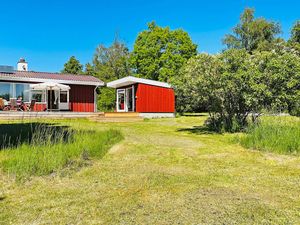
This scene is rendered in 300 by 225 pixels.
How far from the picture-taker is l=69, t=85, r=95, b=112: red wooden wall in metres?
21.9

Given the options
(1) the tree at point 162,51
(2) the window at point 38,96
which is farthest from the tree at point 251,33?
(2) the window at point 38,96

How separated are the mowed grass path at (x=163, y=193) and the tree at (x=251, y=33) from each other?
1292 inches

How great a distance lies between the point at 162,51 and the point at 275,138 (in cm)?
2636

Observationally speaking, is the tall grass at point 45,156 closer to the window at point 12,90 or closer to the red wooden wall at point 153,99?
the red wooden wall at point 153,99

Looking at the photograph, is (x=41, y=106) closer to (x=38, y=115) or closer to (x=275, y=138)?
(x=38, y=115)

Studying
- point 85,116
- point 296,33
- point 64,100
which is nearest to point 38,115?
point 85,116

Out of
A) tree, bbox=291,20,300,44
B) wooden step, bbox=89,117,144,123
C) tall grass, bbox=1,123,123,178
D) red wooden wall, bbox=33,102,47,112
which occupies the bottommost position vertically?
tall grass, bbox=1,123,123,178

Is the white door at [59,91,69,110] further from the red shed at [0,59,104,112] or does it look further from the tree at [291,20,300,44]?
the tree at [291,20,300,44]

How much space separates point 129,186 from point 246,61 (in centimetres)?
702

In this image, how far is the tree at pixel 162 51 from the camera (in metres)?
30.7

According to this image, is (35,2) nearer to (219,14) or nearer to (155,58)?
(155,58)

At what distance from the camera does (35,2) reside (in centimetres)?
2667

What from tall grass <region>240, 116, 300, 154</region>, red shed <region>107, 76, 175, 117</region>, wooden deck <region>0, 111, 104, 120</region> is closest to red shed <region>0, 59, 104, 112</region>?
wooden deck <region>0, 111, 104, 120</region>

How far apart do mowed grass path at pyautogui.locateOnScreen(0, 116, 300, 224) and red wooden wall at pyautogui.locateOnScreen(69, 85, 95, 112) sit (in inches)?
665
